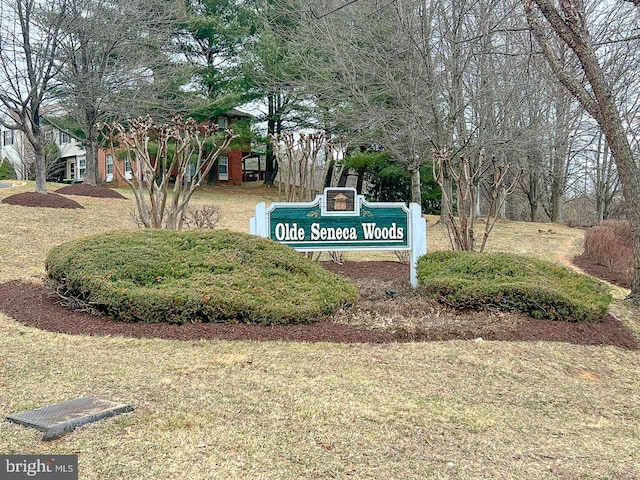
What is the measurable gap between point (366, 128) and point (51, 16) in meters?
9.54

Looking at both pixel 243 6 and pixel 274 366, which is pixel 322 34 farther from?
pixel 274 366

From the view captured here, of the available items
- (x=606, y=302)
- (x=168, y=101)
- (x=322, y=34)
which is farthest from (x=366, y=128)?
(x=606, y=302)

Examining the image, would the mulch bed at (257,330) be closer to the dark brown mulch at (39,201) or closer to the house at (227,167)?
the dark brown mulch at (39,201)

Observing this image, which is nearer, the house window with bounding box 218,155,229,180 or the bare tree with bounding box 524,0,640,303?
the bare tree with bounding box 524,0,640,303

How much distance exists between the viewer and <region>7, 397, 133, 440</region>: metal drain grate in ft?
9.86

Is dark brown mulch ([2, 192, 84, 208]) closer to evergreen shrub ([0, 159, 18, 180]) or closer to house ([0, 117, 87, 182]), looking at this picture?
house ([0, 117, 87, 182])

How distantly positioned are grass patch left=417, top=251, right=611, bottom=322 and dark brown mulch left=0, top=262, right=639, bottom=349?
0.66 ft

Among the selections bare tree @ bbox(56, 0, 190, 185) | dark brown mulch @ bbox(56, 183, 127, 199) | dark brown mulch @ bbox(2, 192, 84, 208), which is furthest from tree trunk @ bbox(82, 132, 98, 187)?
dark brown mulch @ bbox(2, 192, 84, 208)

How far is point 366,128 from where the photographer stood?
18000 millimetres

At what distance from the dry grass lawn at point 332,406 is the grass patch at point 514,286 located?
74 cm

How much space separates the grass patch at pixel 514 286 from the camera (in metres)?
6.23

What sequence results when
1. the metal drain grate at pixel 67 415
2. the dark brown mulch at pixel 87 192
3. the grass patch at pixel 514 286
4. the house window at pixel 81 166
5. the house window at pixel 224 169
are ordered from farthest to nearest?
the house window at pixel 81 166 → the house window at pixel 224 169 → the dark brown mulch at pixel 87 192 → the grass patch at pixel 514 286 → the metal drain grate at pixel 67 415

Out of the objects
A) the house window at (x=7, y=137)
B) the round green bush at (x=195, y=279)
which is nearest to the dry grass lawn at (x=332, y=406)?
the round green bush at (x=195, y=279)

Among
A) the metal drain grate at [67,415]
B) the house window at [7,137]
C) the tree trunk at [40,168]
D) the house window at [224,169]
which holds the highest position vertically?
the house window at [7,137]
